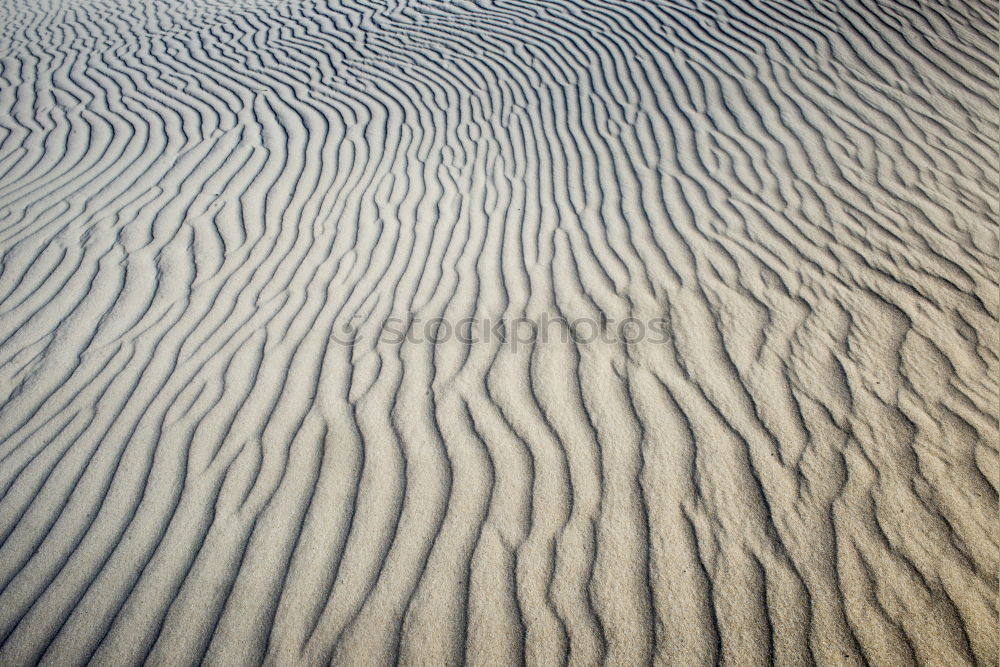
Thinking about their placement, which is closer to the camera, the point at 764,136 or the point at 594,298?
the point at 594,298

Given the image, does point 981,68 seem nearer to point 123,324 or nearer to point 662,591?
point 662,591

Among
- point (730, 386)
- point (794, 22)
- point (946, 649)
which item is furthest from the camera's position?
point (794, 22)

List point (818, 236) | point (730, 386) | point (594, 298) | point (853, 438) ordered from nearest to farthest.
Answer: point (853, 438) < point (730, 386) < point (594, 298) < point (818, 236)

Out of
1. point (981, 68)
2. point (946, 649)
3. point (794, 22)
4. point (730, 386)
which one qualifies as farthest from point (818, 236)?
point (794, 22)

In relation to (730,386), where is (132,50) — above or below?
below

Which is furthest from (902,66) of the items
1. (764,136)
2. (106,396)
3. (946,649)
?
(106,396)

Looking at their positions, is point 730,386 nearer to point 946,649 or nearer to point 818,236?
point 946,649

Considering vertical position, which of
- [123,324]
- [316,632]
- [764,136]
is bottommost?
[123,324]
